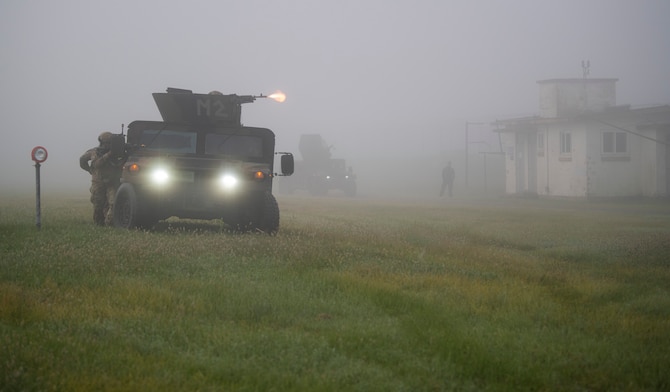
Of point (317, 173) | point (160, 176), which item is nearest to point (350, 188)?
point (317, 173)

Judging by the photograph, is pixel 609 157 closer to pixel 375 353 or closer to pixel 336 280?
pixel 336 280

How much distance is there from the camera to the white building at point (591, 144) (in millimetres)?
34594

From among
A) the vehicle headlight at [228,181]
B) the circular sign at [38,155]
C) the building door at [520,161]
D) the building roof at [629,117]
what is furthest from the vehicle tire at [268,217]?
the building door at [520,161]

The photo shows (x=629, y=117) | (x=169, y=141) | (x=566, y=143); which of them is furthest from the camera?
(x=566, y=143)

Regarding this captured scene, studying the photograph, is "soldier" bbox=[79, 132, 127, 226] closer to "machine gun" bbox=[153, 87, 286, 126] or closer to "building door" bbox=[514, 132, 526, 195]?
"machine gun" bbox=[153, 87, 286, 126]

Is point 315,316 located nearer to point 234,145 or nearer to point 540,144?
point 234,145

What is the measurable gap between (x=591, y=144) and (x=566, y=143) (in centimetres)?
193

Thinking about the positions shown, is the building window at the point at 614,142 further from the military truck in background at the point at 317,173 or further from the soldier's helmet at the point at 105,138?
the soldier's helmet at the point at 105,138

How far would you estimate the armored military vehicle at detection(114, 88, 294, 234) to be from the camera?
41.2 feet

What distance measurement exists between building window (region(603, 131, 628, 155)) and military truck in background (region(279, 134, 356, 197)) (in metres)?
14.2

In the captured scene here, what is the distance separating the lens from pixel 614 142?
3653 centimetres

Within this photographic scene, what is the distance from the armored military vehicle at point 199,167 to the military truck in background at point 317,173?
3014 cm

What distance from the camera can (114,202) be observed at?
1323cm

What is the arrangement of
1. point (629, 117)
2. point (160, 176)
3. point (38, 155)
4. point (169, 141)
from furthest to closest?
point (629, 117), point (169, 141), point (38, 155), point (160, 176)
